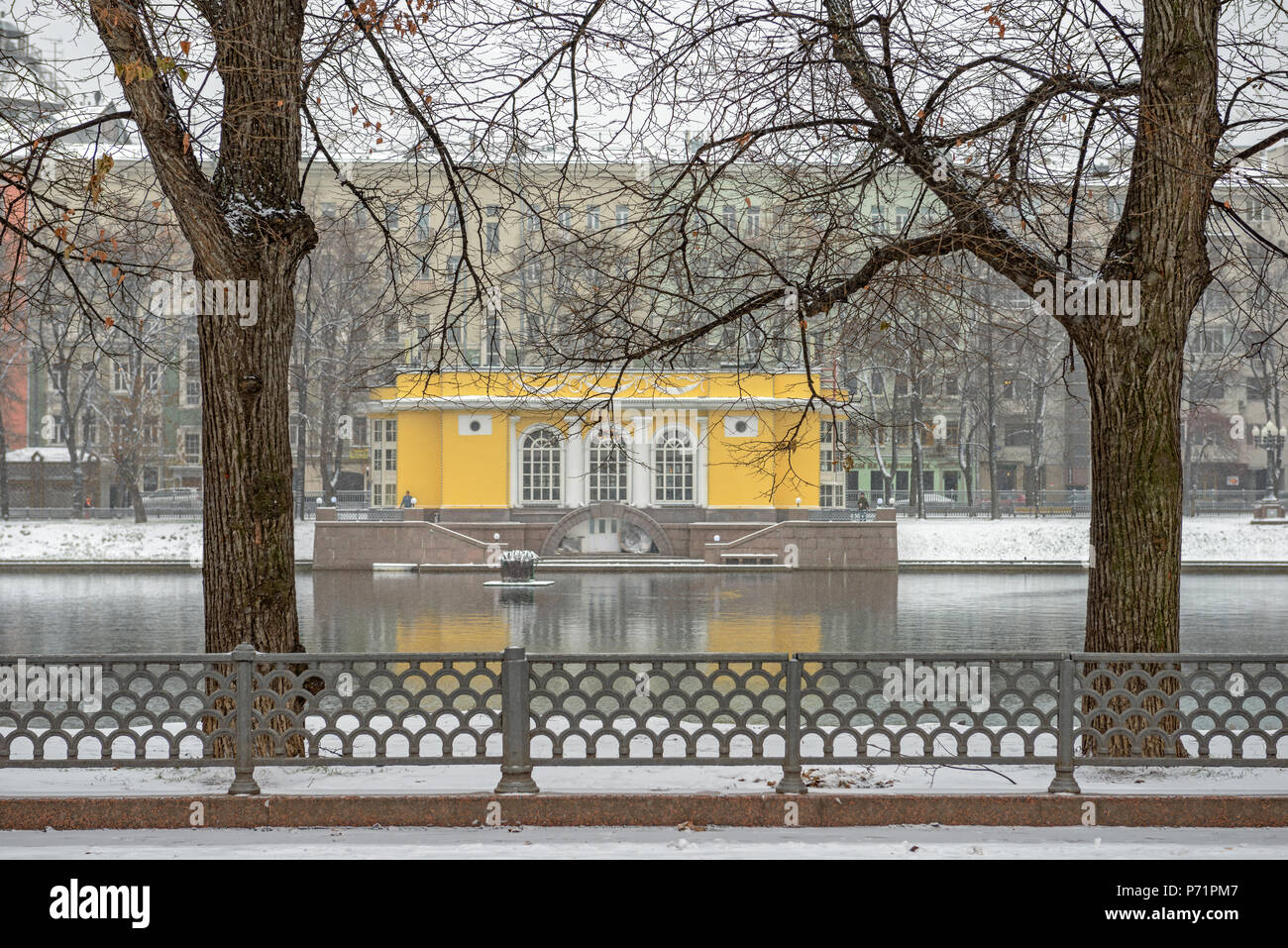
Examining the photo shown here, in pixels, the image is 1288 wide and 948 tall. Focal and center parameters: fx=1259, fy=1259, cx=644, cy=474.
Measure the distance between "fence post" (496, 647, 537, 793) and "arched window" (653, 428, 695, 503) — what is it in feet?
97.9

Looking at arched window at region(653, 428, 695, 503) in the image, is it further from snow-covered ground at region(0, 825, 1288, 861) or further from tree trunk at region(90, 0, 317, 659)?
snow-covered ground at region(0, 825, 1288, 861)

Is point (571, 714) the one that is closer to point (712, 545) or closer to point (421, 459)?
point (712, 545)

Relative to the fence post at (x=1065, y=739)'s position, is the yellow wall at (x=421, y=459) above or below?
above

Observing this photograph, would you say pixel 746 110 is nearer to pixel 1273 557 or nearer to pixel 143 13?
pixel 143 13

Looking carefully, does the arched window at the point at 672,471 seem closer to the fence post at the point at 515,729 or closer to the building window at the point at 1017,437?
the fence post at the point at 515,729

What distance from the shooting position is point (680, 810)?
22.4ft

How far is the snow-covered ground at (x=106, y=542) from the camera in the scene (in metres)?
37.2

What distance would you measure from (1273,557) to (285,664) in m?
36.4

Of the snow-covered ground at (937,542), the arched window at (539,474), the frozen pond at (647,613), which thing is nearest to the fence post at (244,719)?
the frozen pond at (647,613)

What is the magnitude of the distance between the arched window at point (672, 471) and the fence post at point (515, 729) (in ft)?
97.9

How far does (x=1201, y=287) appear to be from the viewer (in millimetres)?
8250

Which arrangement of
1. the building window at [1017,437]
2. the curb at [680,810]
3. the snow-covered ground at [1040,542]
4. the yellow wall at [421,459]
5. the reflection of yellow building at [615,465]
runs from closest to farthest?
the curb at [680,810], the reflection of yellow building at [615,465], the snow-covered ground at [1040,542], the yellow wall at [421,459], the building window at [1017,437]

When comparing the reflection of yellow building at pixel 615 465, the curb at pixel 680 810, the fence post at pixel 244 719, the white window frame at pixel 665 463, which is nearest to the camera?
the curb at pixel 680 810

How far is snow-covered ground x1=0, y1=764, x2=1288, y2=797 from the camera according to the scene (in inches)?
276
